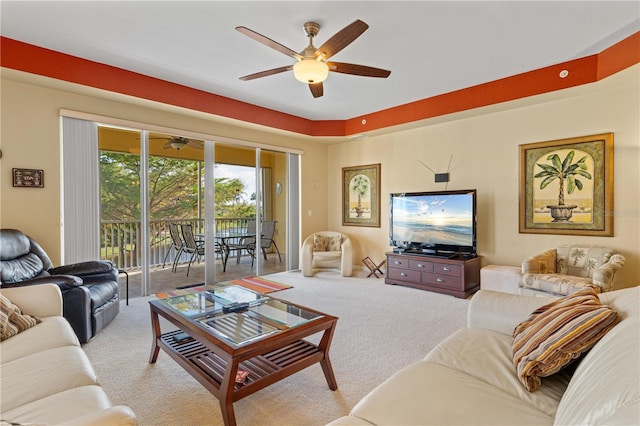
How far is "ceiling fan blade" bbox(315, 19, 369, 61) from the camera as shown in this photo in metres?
2.28

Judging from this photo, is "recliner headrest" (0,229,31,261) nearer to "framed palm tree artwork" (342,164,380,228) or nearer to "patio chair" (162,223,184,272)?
"patio chair" (162,223,184,272)

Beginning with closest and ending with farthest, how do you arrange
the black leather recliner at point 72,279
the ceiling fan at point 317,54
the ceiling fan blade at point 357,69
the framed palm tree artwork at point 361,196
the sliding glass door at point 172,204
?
the ceiling fan at point 317,54
the black leather recliner at point 72,279
the ceiling fan blade at point 357,69
the sliding glass door at point 172,204
the framed palm tree artwork at point 361,196

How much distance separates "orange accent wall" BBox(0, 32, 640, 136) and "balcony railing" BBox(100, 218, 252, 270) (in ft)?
6.06

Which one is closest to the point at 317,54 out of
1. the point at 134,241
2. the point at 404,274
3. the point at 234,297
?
the point at 234,297

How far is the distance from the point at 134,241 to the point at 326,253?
319 cm

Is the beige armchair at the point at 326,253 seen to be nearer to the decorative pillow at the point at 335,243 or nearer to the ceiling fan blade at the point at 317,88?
the decorative pillow at the point at 335,243

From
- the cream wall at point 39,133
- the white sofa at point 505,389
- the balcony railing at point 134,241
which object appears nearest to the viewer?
the white sofa at point 505,389

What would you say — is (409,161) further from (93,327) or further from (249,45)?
(93,327)

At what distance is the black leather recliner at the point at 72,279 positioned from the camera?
8.81ft

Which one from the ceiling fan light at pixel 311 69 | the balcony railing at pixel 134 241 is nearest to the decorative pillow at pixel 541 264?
the ceiling fan light at pixel 311 69

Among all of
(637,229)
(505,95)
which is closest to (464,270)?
(637,229)

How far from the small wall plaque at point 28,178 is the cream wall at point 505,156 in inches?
186

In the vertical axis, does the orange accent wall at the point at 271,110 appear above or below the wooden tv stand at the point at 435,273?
above

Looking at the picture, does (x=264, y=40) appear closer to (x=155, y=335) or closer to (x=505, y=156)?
(x=155, y=335)
